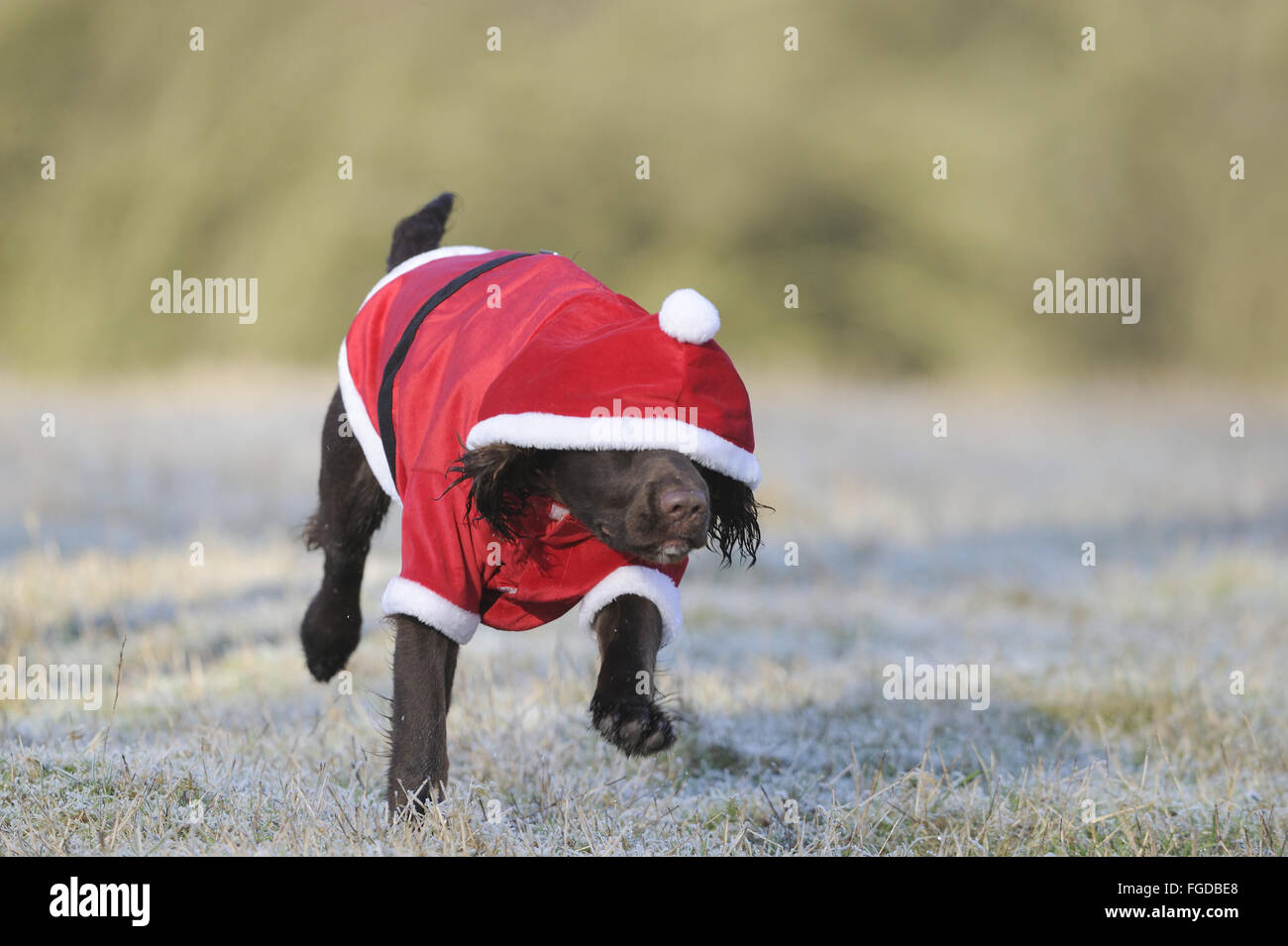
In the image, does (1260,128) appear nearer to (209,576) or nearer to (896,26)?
(896,26)

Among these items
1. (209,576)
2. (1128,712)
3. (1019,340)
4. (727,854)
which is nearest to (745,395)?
(727,854)

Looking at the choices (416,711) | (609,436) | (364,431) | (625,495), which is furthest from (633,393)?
(364,431)

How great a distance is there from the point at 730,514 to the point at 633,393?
523 mm

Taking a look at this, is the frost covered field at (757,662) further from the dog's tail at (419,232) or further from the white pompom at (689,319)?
the dog's tail at (419,232)

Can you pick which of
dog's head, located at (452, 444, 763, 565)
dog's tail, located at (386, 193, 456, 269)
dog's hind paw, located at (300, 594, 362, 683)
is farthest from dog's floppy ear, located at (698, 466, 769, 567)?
dog's tail, located at (386, 193, 456, 269)

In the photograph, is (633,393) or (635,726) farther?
(635,726)

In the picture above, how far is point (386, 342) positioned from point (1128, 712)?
3212mm

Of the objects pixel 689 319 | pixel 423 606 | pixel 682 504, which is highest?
pixel 689 319

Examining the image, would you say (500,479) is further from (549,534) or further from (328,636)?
(328,636)

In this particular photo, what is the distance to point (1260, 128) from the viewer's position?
65.2ft

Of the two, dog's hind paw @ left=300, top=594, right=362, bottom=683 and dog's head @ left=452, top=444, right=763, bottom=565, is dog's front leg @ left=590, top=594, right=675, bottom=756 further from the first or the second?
dog's hind paw @ left=300, top=594, right=362, bottom=683

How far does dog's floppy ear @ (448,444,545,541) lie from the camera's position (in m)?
3.45

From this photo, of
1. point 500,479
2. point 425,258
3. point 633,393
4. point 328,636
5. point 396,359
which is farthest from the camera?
point 328,636

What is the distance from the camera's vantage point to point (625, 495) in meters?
3.34
